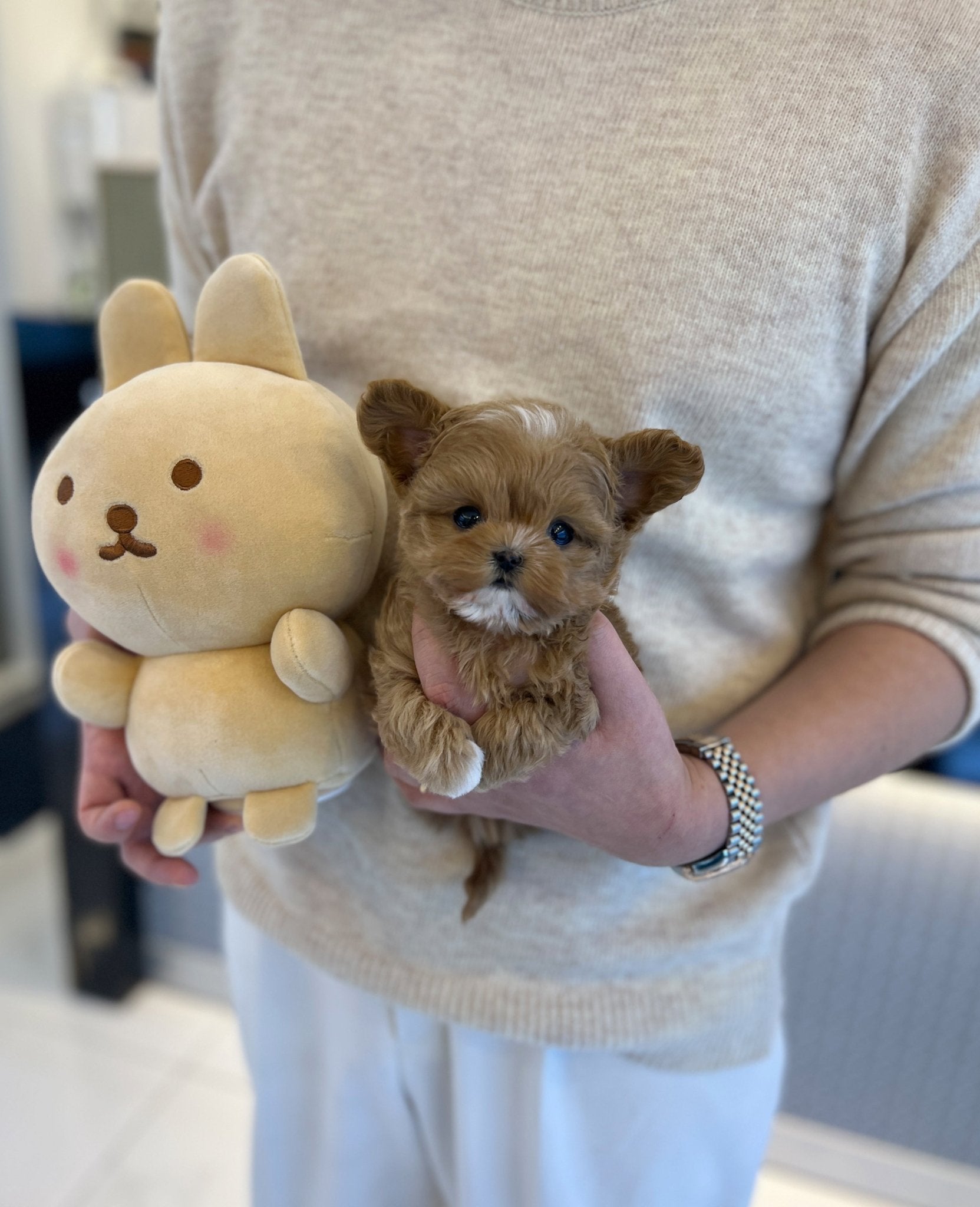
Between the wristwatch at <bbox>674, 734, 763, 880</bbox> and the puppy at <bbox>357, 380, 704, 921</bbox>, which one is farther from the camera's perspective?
the wristwatch at <bbox>674, 734, 763, 880</bbox>

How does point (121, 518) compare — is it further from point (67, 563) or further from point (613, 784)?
point (613, 784)

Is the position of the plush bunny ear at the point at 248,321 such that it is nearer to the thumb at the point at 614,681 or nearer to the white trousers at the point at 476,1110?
the thumb at the point at 614,681

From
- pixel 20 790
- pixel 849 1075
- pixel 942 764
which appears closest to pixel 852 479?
pixel 942 764

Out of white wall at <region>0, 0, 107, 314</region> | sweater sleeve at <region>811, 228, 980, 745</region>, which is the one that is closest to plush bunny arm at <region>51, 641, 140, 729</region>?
sweater sleeve at <region>811, 228, 980, 745</region>

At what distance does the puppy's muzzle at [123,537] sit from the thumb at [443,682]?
16cm

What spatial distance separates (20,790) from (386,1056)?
175 cm

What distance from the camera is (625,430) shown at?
1.84 ft

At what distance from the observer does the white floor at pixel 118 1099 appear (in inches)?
56.4

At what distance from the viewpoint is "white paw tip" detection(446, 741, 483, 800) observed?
45 cm

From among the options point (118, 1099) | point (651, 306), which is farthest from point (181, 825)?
point (118, 1099)

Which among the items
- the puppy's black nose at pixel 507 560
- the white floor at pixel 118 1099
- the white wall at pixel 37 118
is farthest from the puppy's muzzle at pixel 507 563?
the white wall at pixel 37 118

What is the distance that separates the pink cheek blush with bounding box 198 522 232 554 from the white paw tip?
17 cm

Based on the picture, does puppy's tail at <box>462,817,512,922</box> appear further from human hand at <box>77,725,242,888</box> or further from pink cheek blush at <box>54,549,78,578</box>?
pink cheek blush at <box>54,549,78,578</box>

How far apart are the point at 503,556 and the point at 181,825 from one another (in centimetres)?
30
